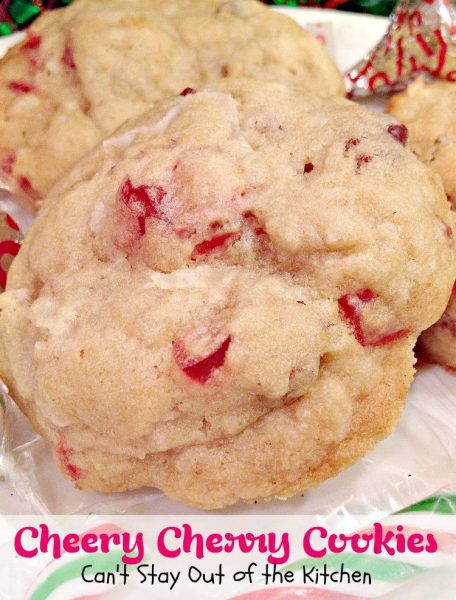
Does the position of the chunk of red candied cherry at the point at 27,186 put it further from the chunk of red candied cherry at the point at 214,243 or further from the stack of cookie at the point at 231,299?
the chunk of red candied cherry at the point at 214,243

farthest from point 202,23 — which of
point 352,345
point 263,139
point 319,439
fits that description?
point 319,439

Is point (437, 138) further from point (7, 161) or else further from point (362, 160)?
point (7, 161)

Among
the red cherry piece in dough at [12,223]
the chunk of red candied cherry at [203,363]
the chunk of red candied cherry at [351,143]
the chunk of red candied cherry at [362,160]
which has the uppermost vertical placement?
the chunk of red candied cherry at [351,143]

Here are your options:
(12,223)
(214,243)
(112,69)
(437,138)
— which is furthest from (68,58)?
(437,138)

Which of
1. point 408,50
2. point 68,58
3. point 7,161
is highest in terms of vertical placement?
point 68,58

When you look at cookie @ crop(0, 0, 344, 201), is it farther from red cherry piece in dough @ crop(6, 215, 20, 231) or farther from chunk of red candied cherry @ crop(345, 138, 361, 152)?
chunk of red candied cherry @ crop(345, 138, 361, 152)

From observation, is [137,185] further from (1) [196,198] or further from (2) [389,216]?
(2) [389,216]

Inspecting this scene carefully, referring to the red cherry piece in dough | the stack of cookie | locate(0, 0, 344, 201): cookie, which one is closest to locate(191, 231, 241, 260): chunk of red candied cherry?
the stack of cookie

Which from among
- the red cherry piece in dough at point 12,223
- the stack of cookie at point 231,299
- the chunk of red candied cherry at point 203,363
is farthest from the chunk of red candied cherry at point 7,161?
the chunk of red candied cherry at point 203,363
